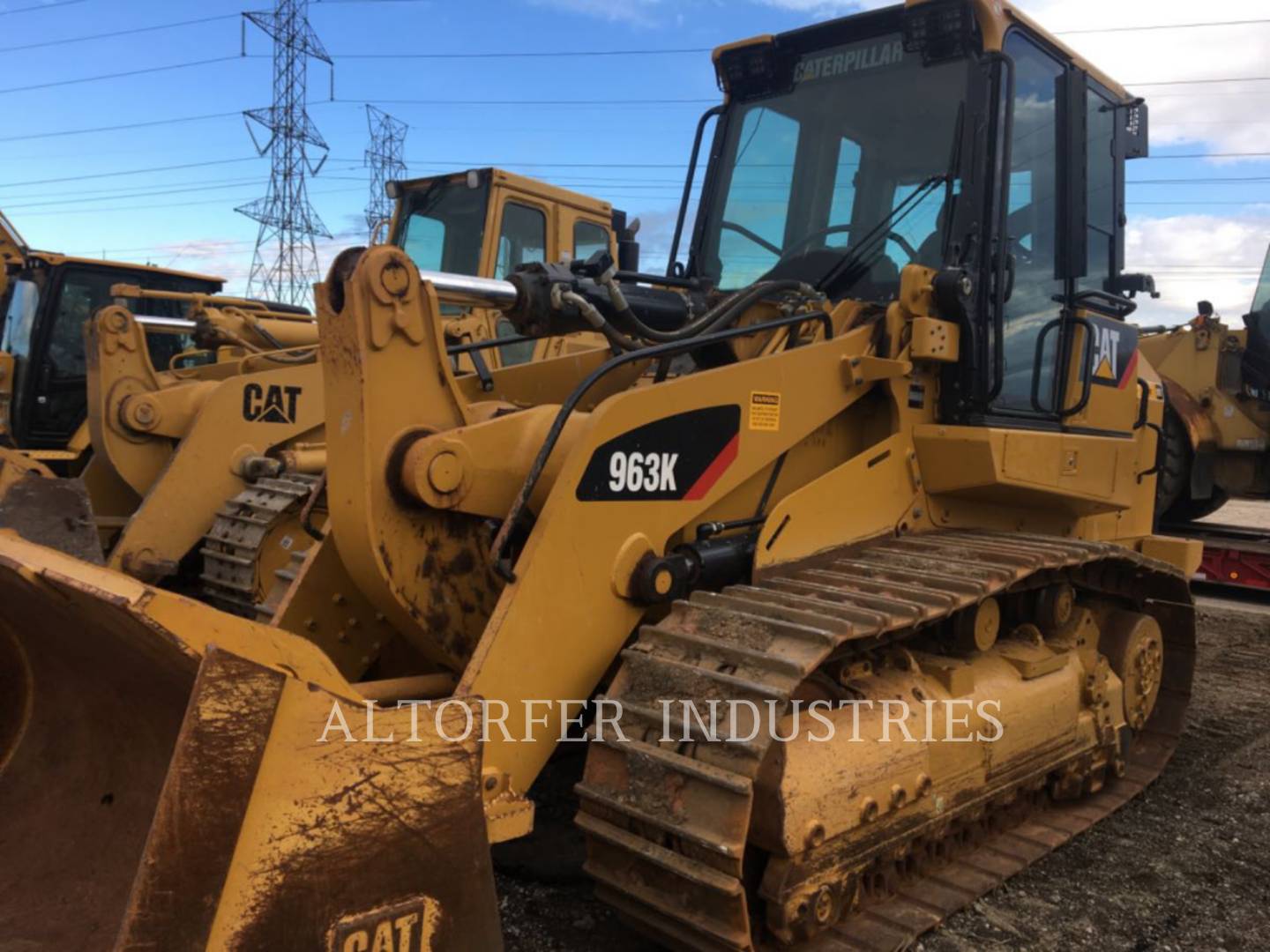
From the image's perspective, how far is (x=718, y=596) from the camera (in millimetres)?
3123

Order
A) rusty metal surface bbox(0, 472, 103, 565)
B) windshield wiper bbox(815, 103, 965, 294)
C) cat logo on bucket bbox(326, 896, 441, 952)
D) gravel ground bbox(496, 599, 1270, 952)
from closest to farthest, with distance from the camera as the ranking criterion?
cat logo on bucket bbox(326, 896, 441, 952)
gravel ground bbox(496, 599, 1270, 952)
rusty metal surface bbox(0, 472, 103, 565)
windshield wiper bbox(815, 103, 965, 294)

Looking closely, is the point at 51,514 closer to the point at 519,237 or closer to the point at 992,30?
the point at 992,30

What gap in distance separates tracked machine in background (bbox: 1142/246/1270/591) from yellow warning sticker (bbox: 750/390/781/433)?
9207 mm

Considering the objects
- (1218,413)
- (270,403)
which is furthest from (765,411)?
(1218,413)

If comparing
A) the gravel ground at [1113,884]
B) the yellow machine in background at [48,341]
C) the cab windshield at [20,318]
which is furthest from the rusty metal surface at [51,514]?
the cab windshield at [20,318]

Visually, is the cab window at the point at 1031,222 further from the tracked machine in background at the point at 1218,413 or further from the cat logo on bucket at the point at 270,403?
the tracked machine in background at the point at 1218,413

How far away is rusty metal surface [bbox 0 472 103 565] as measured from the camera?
11.2ft

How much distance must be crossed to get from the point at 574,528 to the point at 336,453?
68cm

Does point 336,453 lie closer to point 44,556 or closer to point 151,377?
point 44,556

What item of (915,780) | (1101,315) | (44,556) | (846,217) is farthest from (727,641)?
(1101,315)

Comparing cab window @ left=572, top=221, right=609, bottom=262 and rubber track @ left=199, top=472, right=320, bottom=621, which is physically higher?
cab window @ left=572, top=221, right=609, bottom=262

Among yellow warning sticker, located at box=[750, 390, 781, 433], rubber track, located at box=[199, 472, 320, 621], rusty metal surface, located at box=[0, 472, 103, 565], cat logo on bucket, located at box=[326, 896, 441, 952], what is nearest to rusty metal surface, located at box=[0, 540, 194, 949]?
rusty metal surface, located at box=[0, 472, 103, 565]

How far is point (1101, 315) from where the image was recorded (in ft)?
15.3

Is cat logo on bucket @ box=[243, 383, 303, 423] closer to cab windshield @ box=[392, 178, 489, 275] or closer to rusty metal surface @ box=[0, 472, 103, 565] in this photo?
cab windshield @ box=[392, 178, 489, 275]
